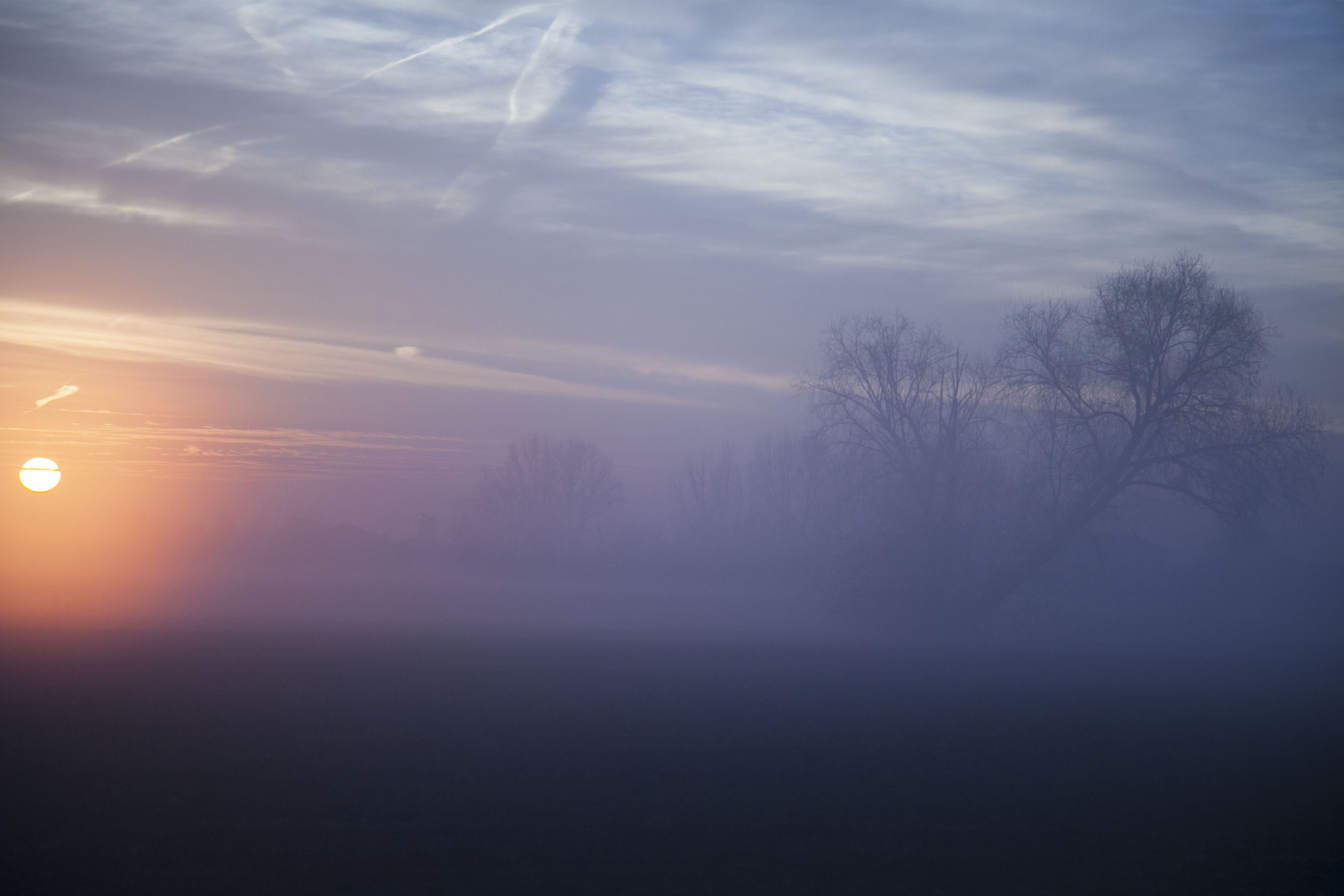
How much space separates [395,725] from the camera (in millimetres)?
13344

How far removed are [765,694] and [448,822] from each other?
9406 mm

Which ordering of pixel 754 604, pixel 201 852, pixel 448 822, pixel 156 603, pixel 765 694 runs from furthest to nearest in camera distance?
pixel 754 604, pixel 156 603, pixel 765 694, pixel 448 822, pixel 201 852

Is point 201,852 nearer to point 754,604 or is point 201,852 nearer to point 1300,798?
point 1300,798

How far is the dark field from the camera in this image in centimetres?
809

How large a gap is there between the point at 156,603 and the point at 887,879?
1535 inches

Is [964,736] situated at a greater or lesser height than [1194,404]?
lesser

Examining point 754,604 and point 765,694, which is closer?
point 765,694

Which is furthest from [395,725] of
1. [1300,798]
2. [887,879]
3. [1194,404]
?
[1194,404]

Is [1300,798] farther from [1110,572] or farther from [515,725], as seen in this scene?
[1110,572]

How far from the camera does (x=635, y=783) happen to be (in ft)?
35.4

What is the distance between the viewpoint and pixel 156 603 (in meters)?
38.4

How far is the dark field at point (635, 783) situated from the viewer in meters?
8.09

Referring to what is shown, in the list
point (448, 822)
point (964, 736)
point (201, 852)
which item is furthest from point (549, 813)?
point (964, 736)

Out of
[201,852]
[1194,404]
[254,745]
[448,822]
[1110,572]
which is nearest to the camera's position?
[201,852]
